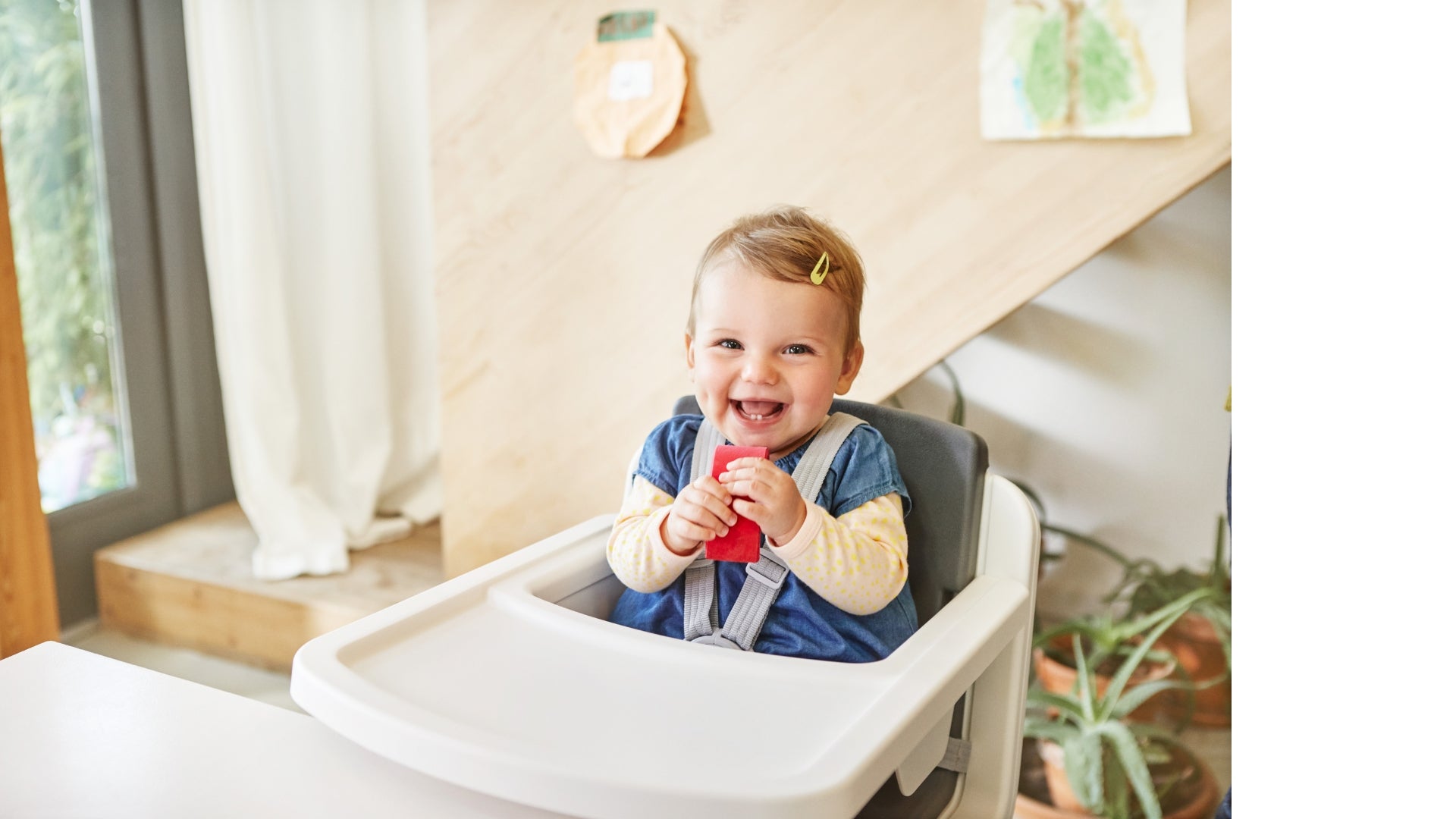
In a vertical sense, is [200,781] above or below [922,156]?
below

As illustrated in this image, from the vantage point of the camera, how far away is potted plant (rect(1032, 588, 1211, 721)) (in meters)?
1.69

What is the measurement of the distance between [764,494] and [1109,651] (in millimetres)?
1020

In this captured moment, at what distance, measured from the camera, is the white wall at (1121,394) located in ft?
6.50

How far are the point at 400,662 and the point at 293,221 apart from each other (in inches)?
72.1

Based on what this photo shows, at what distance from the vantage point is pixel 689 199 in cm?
178

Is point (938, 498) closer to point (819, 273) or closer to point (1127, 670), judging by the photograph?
point (819, 273)

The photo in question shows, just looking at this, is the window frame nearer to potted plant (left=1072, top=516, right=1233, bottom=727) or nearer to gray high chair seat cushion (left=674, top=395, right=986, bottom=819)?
gray high chair seat cushion (left=674, top=395, right=986, bottom=819)

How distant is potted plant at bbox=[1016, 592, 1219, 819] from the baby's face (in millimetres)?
791

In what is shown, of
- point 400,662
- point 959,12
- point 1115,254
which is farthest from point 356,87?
point 400,662

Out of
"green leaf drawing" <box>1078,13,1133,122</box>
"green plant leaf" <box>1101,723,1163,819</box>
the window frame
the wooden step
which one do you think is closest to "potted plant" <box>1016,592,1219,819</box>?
"green plant leaf" <box>1101,723,1163,819</box>

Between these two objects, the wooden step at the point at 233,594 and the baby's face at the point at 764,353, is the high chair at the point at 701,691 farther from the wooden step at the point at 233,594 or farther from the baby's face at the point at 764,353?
the wooden step at the point at 233,594
